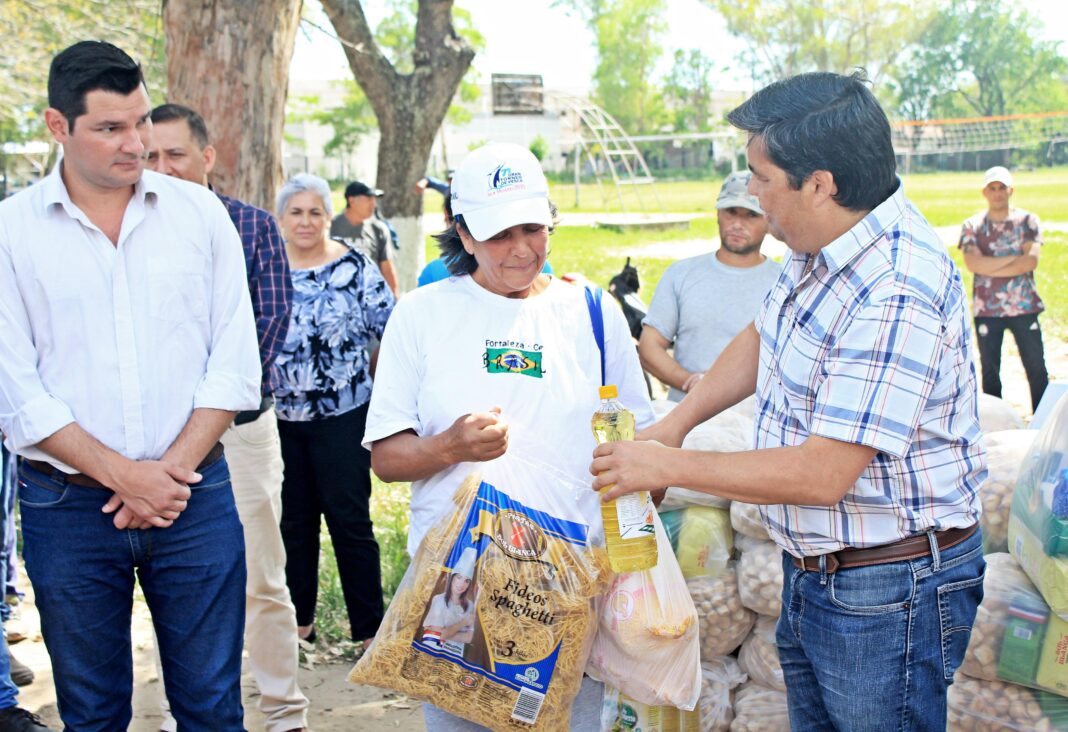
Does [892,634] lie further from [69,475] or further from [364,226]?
[364,226]

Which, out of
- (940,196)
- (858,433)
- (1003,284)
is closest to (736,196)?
(858,433)

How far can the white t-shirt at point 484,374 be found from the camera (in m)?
2.62

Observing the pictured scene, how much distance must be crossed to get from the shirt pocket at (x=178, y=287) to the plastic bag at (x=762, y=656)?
6.89ft

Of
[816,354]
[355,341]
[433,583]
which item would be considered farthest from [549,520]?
[355,341]

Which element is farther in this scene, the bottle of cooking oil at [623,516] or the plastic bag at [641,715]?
the plastic bag at [641,715]

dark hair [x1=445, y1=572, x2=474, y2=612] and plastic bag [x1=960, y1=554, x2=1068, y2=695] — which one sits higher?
dark hair [x1=445, y1=572, x2=474, y2=612]

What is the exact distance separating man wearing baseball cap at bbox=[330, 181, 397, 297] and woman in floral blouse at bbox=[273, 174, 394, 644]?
3452mm

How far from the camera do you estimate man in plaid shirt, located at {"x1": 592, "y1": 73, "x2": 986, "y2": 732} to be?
2109mm

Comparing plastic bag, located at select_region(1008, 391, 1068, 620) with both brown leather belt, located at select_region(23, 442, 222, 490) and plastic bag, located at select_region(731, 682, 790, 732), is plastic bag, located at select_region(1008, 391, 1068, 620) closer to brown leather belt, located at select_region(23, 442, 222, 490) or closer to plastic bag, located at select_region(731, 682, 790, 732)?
plastic bag, located at select_region(731, 682, 790, 732)

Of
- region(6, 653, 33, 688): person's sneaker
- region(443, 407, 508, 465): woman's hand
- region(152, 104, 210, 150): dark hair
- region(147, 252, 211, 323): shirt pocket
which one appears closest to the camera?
region(443, 407, 508, 465): woman's hand

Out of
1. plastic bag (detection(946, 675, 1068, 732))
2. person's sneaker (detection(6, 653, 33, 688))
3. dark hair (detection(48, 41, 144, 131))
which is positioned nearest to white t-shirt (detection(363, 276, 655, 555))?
dark hair (detection(48, 41, 144, 131))

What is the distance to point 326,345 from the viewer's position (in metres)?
4.62

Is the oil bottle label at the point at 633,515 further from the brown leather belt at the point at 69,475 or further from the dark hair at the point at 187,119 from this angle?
the dark hair at the point at 187,119

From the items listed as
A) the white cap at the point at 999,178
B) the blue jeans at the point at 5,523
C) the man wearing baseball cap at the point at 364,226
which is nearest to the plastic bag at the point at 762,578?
the blue jeans at the point at 5,523
